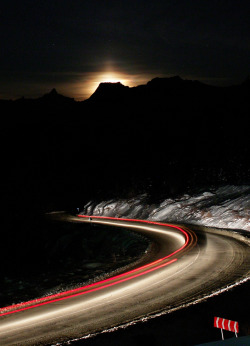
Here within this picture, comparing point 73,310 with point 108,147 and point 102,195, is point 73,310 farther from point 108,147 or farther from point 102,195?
point 108,147

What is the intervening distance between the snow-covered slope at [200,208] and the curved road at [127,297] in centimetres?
1364

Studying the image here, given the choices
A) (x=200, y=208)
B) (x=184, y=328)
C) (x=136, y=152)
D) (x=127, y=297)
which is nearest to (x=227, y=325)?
(x=184, y=328)

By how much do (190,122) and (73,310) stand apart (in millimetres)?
98988

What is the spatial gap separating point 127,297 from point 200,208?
29074 millimetres

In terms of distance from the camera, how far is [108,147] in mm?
126375

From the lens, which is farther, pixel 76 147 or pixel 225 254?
pixel 76 147

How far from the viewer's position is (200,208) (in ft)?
134

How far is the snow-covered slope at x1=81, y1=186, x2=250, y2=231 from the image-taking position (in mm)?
34625

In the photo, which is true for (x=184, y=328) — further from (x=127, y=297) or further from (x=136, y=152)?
(x=136, y=152)

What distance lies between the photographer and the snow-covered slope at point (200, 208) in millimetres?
34625

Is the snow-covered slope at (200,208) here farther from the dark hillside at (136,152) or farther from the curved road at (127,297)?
the curved road at (127,297)

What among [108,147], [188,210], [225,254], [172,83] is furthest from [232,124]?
[172,83]

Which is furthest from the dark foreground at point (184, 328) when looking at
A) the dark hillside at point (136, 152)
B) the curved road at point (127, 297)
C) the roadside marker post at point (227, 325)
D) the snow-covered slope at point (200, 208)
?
the dark hillside at point (136, 152)

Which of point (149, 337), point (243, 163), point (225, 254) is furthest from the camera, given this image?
point (243, 163)
